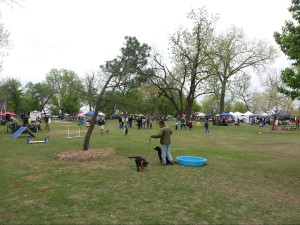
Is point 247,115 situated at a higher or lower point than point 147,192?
Answer: higher

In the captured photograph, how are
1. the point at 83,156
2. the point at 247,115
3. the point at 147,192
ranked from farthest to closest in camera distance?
1. the point at 247,115
2. the point at 83,156
3. the point at 147,192

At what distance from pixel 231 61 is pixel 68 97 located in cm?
4699

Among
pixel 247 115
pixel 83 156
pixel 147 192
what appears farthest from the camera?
pixel 247 115

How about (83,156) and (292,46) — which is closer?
(292,46)

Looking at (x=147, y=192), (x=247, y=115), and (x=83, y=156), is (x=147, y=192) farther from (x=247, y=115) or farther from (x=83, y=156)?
(x=247, y=115)

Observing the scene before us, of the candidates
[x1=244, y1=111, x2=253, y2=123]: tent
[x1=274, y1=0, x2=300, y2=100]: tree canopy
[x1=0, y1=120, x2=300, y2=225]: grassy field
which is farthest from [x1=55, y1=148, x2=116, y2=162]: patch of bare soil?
[x1=244, y1=111, x2=253, y2=123]: tent

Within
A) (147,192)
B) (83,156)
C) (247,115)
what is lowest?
(147,192)

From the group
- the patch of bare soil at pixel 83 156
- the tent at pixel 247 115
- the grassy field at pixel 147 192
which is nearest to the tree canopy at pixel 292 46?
the grassy field at pixel 147 192

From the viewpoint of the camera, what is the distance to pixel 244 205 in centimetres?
570

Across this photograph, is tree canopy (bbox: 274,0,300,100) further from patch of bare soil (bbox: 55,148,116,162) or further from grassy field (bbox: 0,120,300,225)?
patch of bare soil (bbox: 55,148,116,162)

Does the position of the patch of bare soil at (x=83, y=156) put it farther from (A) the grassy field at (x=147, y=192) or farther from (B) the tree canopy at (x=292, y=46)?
(B) the tree canopy at (x=292, y=46)

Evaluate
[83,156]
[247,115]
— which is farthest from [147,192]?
[247,115]

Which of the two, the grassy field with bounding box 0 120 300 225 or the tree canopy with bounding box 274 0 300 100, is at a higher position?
the tree canopy with bounding box 274 0 300 100

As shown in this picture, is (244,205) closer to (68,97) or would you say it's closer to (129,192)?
(129,192)
